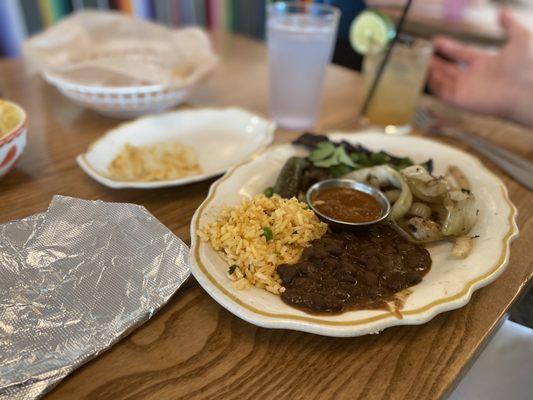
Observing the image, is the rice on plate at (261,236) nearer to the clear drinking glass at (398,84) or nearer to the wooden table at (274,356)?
the wooden table at (274,356)

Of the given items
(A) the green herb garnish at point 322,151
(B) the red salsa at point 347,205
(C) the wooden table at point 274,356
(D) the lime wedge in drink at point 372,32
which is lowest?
(C) the wooden table at point 274,356

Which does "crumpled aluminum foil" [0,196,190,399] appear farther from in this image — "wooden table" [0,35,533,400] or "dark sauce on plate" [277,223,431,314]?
"dark sauce on plate" [277,223,431,314]

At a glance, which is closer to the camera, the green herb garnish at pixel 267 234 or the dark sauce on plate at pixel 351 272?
the dark sauce on plate at pixel 351 272

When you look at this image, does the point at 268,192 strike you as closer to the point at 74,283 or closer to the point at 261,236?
the point at 261,236

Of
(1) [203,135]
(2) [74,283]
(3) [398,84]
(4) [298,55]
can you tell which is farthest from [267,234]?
(3) [398,84]

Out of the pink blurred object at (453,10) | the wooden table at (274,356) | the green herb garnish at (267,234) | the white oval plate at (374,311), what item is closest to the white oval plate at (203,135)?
the white oval plate at (374,311)

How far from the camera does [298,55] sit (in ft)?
6.05

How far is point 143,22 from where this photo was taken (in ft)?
7.56

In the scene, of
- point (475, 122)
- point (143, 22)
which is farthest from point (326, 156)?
point (143, 22)

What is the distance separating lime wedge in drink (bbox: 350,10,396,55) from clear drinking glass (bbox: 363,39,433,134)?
4cm

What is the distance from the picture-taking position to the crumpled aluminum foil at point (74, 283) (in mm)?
850

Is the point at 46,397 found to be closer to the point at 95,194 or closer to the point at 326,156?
the point at 95,194

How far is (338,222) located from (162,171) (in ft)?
2.11

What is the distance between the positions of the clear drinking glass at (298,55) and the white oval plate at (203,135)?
9.0 inches
